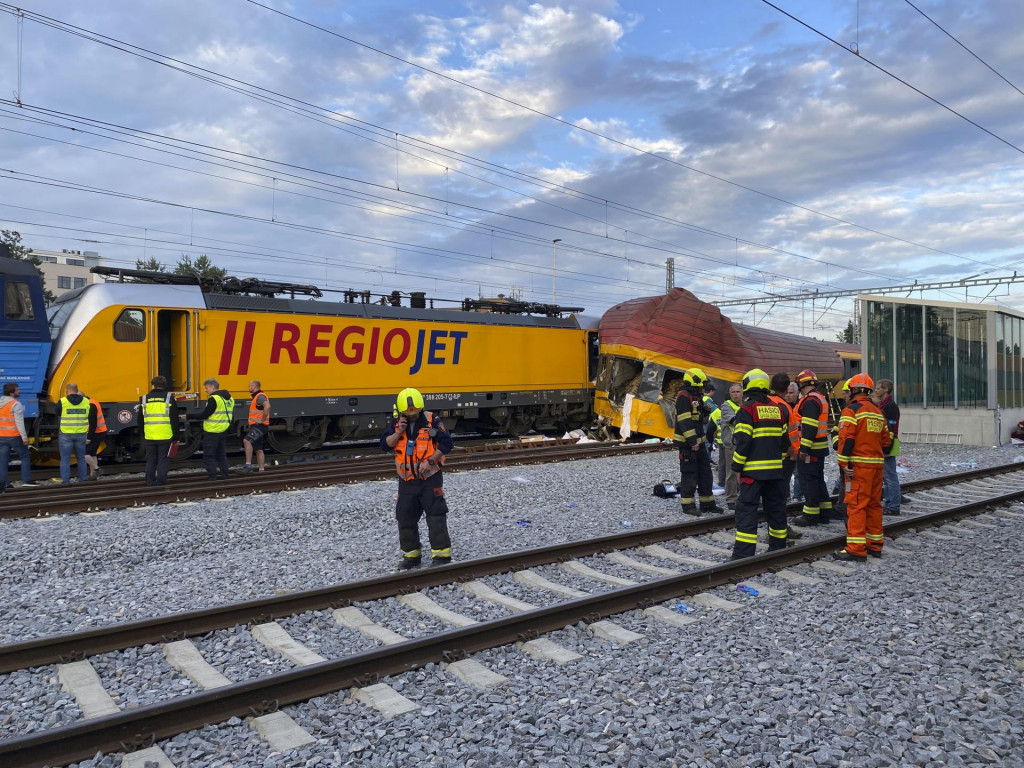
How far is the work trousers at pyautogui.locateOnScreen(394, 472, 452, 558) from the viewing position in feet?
20.2

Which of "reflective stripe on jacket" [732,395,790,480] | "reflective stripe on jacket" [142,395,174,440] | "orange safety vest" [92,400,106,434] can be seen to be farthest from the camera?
"orange safety vest" [92,400,106,434]

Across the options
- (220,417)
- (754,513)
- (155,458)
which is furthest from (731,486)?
(155,458)

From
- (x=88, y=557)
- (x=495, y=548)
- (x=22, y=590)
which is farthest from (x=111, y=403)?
(x=495, y=548)

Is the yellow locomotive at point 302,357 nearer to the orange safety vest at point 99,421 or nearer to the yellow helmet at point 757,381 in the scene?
the orange safety vest at point 99,421

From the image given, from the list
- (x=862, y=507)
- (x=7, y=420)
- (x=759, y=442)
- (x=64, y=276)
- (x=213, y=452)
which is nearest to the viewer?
(x=759, y=442)

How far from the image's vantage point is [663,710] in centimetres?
367

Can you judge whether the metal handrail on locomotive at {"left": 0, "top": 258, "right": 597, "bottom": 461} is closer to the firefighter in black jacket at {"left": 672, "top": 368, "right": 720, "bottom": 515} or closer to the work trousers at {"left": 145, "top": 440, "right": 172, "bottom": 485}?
the work trousers at {"left": 145, "top": 440, "right": 172, "bottom": 485}

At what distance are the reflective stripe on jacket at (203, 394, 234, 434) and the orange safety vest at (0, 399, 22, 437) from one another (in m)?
2.52

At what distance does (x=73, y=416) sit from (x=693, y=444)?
29.4 ft

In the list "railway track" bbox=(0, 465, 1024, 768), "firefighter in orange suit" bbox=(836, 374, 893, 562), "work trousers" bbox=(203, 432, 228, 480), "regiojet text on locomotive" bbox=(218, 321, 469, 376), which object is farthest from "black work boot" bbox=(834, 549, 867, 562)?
"regiojet text on locomotive" bbox=(218, 321, 469, 376)

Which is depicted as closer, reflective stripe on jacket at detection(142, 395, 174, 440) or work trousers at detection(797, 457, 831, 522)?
work trousers at detection(797, 457, 831, 522)

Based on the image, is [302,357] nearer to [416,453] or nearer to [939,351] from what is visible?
[416,453]

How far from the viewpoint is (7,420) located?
32.8 feet

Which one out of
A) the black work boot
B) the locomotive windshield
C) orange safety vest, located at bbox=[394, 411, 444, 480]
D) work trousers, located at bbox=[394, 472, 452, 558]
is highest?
the locomotive windshield
